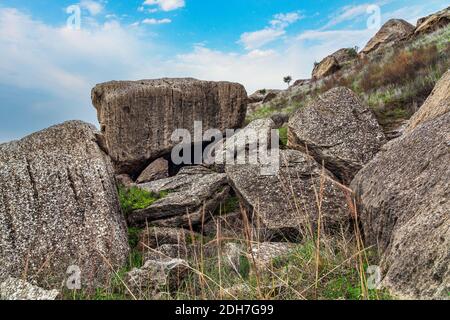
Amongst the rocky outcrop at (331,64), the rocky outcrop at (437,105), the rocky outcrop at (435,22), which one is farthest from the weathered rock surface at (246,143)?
the rocky outcrop at (331,64)

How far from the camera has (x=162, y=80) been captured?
41.3 ft

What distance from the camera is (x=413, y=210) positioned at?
404 centimetres

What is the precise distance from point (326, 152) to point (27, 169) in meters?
4.95

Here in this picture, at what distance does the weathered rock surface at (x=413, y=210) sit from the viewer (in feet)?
10.4

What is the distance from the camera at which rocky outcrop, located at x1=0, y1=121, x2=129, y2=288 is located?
19.7 ft

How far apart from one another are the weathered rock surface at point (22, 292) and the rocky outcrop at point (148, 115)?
7.25 meters

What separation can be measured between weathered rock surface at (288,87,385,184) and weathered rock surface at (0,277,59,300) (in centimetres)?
489

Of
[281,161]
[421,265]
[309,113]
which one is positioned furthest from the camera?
[309,113]

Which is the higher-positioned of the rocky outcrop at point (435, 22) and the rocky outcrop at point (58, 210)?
the rocky outcrop at point (435, 22)

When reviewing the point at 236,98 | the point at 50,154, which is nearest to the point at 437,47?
the point at 236,98

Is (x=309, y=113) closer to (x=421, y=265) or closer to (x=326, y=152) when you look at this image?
(x=326, y=152)

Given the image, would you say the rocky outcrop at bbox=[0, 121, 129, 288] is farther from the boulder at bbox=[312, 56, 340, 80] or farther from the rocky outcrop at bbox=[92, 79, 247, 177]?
the boulder at bbox=[312, 56, 340, 80]

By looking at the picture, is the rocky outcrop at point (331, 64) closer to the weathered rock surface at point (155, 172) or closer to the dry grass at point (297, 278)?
the weathered rock surface at point (155, 172)

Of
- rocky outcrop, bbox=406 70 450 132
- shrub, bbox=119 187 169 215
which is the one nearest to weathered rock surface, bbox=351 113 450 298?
rocky outcrop, bbox=406 70 450 132
